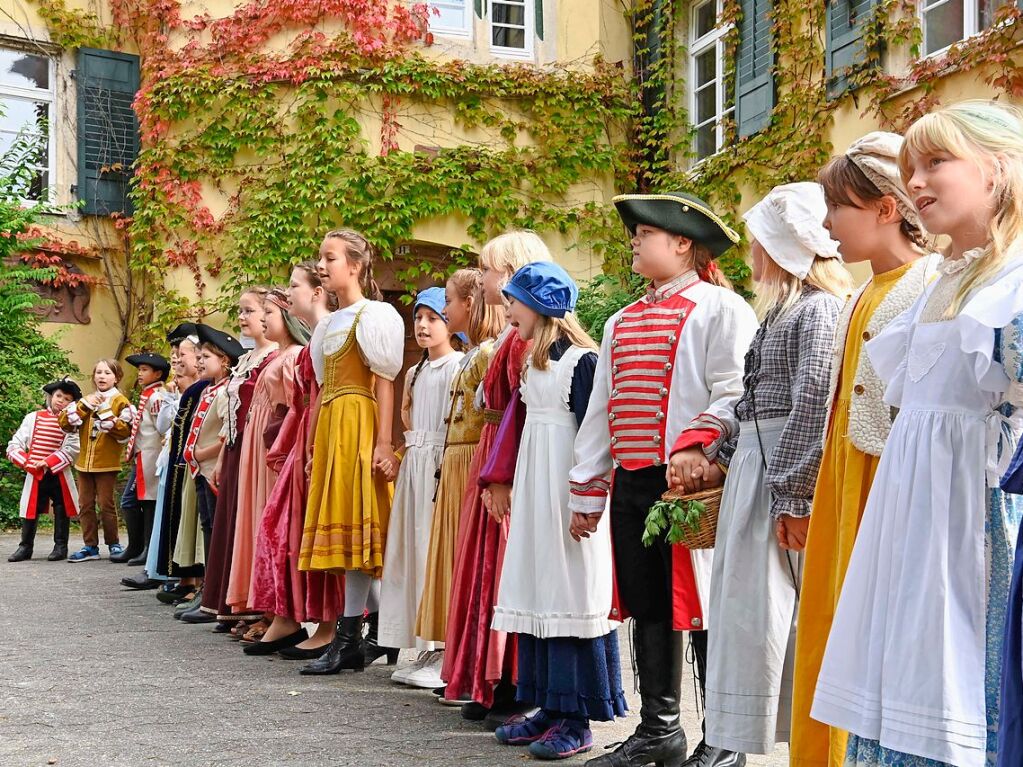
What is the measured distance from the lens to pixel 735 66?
12.2 metres

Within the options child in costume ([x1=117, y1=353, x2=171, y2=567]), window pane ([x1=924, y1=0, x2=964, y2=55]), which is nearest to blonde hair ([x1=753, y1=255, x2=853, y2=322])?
window pane ([x1=924, y1=0, x2=964, y2=55])

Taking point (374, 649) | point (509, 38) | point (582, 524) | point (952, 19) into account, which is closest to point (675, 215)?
point (582, 524)

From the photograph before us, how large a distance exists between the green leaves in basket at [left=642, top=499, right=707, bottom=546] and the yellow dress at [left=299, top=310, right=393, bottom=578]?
2.42m

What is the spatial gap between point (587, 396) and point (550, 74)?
33.0 feet

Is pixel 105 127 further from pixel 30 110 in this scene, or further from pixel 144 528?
pixel 144 528

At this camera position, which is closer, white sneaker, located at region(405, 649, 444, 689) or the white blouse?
white sneaker, located at region(405, 649, 444, 689)

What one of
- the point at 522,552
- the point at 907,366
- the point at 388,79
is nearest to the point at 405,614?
the point at 522,552

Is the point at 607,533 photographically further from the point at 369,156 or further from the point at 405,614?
the point at 369,156

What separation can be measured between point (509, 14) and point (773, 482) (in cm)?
1192

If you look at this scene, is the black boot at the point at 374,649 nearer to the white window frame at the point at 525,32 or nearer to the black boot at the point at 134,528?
the black boot at the point at 134,528

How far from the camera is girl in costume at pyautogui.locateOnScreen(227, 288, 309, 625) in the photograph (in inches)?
261

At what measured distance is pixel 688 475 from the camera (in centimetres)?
349

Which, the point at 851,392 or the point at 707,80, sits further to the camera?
the point at 707,80

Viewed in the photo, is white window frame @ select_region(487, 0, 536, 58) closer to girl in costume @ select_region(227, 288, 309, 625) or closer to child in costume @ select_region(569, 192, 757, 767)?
girl in costume @ select_region(227, 288, 309, 625)
